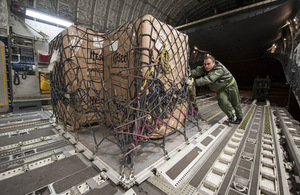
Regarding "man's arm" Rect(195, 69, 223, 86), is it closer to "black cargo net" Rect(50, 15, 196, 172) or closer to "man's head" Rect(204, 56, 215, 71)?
"man's head" Rect(204, 56, 215, 71)

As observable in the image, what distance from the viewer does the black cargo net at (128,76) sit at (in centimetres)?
150

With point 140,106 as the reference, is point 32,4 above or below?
above

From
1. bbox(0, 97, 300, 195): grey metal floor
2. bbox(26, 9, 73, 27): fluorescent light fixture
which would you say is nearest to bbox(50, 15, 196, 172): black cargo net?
bbox(0, 97, 300, 195): grey metal floor

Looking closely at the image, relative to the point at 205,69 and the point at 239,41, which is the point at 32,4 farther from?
the point at 239,41

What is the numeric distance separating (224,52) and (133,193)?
10.0m

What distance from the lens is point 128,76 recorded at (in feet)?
5.32

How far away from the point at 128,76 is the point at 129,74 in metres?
0.16

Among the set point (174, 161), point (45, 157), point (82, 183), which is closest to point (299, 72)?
point (174, 161)

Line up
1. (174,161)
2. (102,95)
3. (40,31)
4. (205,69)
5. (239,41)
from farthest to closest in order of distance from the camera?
(239,41) → (40,31) → (205,69) → (102,95) → (174,161)

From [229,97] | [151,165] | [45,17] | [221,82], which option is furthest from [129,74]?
[45,17]

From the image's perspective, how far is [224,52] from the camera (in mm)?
8727

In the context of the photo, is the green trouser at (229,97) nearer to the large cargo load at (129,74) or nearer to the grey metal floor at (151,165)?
the grey metal floor at (151,165)

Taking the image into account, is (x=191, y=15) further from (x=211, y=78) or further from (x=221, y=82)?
(x=211, y=78)

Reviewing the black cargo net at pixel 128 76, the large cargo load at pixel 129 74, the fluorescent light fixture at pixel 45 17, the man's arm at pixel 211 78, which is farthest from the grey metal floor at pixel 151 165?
the fluorescent light fixture at pixel 45 17
